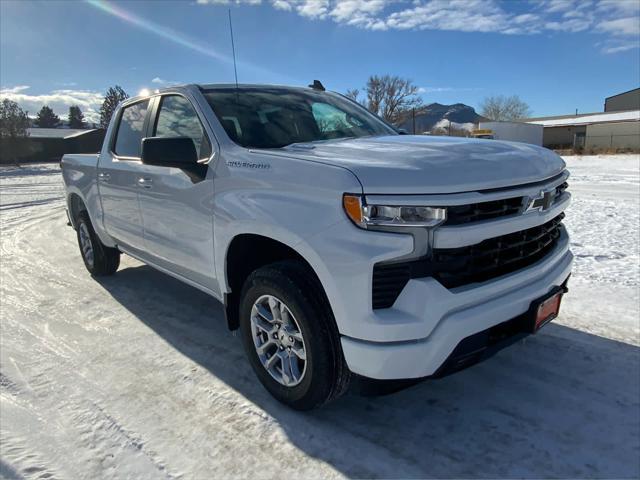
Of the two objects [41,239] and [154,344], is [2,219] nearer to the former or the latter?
[41,239]

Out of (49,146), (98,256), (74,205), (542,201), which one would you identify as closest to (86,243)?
(98,256)

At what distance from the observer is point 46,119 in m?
83.1

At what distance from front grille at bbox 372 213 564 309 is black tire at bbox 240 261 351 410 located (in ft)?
1.14

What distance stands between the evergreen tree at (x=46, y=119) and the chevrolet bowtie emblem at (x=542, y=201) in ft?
314

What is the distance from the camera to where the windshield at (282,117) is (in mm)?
3014

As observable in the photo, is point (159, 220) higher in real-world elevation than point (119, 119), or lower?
lower

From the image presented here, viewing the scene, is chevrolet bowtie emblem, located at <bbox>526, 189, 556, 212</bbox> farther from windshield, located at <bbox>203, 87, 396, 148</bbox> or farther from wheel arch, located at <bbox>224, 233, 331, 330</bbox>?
windshield, located at <bbox>203, 87, 396, 148</bbox>

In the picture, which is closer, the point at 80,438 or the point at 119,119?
the point at 80,438

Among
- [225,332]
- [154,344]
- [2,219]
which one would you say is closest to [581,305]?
[225,332]

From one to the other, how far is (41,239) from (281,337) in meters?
6.64

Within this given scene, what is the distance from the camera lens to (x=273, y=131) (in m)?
3.08

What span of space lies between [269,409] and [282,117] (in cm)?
194

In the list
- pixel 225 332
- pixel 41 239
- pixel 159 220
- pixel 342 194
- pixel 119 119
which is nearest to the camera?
pixel 342 194

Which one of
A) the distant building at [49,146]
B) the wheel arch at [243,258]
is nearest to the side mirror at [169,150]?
the wheel arch at [243,258]
